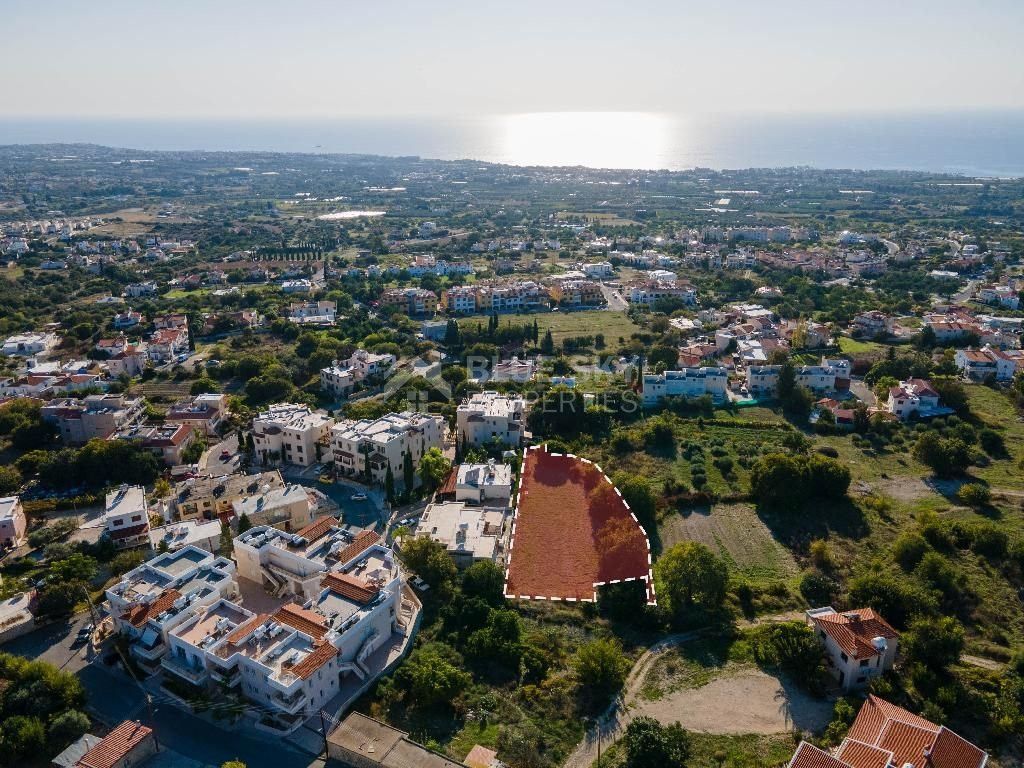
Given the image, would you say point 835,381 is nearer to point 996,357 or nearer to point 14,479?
point 996,357

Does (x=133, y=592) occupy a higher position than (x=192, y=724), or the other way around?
(x=133, y=592)

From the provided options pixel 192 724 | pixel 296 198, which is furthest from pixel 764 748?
pixel 296 198

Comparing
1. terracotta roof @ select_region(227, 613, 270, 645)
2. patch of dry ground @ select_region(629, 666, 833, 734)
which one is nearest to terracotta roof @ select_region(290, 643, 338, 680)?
terracotta roof @ select_region(227, 613, 270, 645)

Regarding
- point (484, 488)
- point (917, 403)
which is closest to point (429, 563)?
point (484, 488)

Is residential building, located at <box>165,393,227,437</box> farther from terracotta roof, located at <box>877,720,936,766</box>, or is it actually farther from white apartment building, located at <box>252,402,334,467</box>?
terracotta roof, located at <box>877,720,936,766</box>

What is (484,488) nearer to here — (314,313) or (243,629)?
(243,629)

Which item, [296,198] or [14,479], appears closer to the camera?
[14,479]
